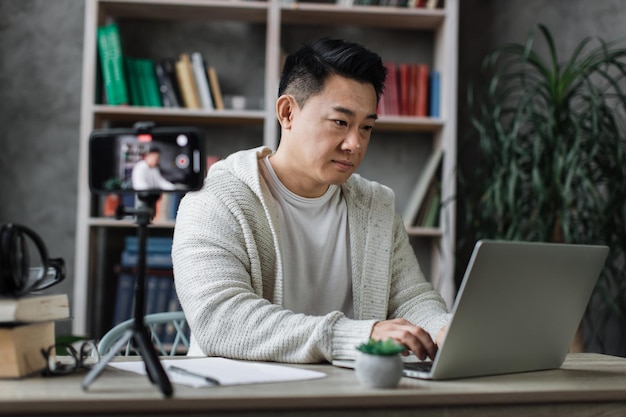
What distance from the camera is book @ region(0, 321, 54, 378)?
A: 1024 millimetres

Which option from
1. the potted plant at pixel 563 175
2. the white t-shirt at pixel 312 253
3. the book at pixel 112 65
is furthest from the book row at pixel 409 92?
the white t-shirt at pixel 312 253

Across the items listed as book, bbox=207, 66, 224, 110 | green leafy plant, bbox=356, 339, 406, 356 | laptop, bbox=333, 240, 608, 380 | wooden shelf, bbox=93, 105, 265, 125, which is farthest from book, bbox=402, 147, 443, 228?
green leafy plant, bbox=356, 339, 406, 356

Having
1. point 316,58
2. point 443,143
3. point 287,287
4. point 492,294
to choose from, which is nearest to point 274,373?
point 492,294

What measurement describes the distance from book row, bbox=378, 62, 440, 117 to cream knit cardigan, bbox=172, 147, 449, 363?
1.34m

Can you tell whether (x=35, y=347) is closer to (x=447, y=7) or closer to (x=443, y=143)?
(x=443, y=143)

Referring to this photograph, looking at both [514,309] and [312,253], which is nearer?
[514,309]

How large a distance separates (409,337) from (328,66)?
0.75 meters

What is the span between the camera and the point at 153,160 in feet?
3.27

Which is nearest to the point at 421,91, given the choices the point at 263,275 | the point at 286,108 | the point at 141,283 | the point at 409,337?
the point at 286,108

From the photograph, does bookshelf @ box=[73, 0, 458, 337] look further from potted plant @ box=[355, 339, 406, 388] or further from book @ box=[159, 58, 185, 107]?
potted plant @ box=[355, 339, 406, 388]

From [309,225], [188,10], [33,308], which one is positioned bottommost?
[33,308]

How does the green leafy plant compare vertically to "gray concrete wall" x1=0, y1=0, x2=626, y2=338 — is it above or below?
below

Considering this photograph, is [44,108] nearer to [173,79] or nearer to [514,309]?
[173,79]

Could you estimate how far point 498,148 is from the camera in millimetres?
2855
